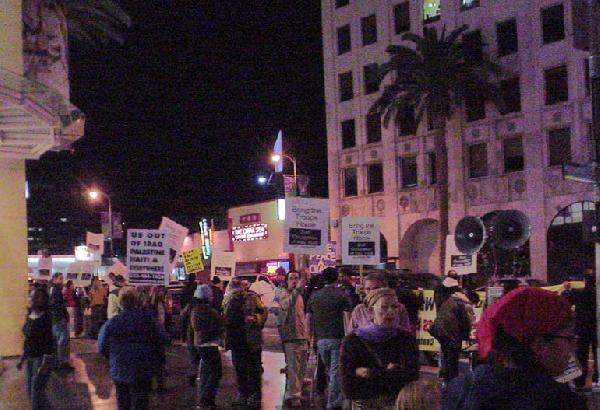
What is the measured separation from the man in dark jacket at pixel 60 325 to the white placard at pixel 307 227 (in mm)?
4627

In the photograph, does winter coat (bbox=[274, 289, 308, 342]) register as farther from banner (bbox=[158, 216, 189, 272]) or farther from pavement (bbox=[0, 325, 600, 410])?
banner (bbox=[158, 216, 189, 272])

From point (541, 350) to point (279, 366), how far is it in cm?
1350

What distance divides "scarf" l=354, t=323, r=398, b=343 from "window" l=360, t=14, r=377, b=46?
40.6 meters

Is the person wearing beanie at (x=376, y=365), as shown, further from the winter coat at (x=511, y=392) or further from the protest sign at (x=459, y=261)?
the protest sign at (x=459, y=261)

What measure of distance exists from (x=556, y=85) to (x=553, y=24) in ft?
9.02

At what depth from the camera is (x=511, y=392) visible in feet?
8.01

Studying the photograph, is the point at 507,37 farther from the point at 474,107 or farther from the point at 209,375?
the point at 209,375

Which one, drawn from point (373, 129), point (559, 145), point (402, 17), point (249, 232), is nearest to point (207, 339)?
point (559, 145)

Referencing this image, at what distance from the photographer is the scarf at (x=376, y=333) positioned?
5461mm

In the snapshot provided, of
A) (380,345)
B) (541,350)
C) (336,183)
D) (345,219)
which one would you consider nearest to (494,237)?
(345,219)

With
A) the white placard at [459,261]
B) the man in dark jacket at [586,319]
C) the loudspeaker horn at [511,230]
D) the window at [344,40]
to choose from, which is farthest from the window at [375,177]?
the man in dark jacket at [586,319]

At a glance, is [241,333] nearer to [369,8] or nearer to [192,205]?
[369,8]

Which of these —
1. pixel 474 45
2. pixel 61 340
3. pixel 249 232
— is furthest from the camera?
pixel 249 232

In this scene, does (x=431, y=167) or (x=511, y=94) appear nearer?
(x=511, y=94)
